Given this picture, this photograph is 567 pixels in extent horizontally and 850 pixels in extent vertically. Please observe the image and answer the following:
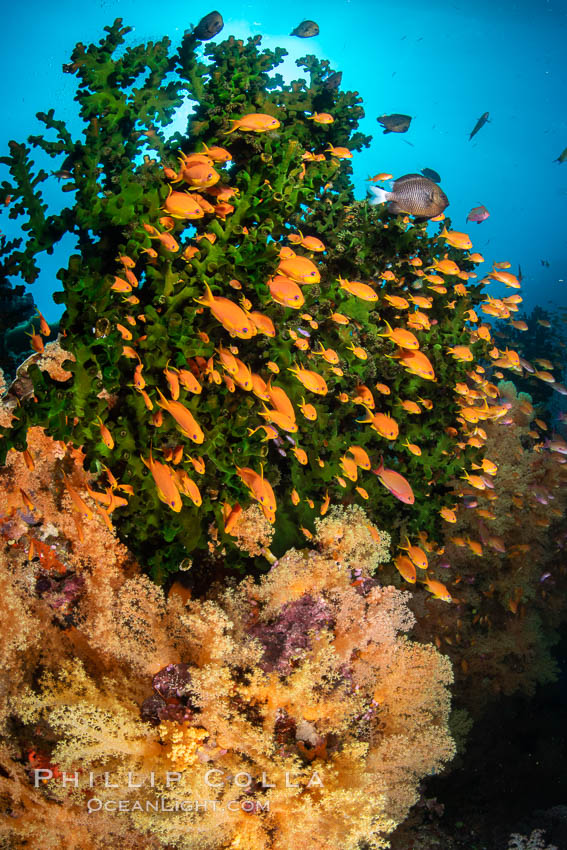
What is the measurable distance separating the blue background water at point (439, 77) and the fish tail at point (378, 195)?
28742mm

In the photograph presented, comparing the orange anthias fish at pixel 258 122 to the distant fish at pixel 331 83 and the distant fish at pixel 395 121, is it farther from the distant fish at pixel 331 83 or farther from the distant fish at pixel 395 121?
the distant fish at pixel 395 121

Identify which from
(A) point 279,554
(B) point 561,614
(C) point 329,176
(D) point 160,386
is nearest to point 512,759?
(B) point 561,614

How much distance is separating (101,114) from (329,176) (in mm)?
2630

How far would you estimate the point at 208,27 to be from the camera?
5.81m

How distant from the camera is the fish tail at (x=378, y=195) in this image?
504 centimetres

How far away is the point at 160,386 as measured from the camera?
3596mm

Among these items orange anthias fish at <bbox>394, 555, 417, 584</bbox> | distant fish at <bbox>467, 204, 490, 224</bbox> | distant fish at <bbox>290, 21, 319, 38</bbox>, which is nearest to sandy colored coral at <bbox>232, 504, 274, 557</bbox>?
orange anthias fish at <bbox>394, 555, 417, 584</bbox>

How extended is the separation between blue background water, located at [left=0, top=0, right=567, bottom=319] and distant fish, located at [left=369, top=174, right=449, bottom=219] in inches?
1134

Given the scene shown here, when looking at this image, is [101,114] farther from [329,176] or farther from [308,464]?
[308,464]

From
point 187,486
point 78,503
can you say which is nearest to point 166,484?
point 187,486

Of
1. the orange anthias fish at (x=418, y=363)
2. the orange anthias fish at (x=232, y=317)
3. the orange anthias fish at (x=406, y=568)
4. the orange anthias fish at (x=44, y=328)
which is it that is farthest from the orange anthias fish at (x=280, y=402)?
the orange anthias fish at (x=406, y=568)

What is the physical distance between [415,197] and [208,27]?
3.70 meters

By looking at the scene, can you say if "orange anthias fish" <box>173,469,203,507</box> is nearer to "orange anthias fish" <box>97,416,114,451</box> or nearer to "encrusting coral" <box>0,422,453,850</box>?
"orange anthias fish" <box>97,416,114,451</box>

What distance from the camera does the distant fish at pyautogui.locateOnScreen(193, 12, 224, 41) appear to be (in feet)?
18.8
